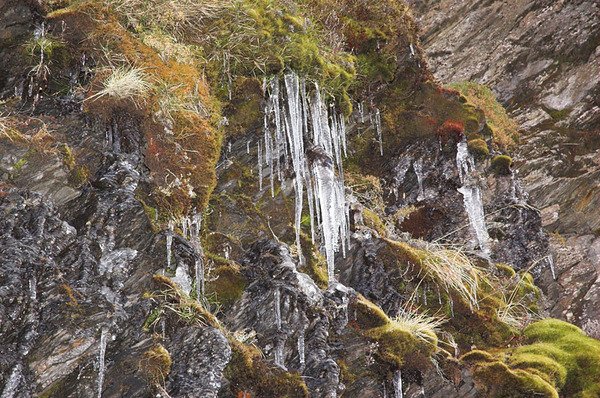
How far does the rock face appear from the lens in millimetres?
8609

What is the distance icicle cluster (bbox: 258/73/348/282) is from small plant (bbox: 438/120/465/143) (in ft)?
6.75

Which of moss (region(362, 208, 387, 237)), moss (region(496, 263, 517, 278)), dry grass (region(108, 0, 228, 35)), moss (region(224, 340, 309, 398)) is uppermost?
dry grass (region(108, 0, 228, 35))

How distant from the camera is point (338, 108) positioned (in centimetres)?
745

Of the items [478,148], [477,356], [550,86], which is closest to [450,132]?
[478,148]

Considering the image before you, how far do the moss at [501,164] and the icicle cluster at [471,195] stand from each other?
1.47 ft

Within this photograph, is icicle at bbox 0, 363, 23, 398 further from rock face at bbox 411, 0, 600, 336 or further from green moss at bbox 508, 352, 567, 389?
rock face at bbox 411, 0, 600, 336

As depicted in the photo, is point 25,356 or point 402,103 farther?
point 402,103

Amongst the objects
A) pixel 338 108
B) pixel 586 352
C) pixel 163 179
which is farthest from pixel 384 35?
pixel 586 352

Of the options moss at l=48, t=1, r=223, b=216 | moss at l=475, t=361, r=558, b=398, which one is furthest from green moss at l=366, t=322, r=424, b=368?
moss at l=48, t=1, r=223, b=216

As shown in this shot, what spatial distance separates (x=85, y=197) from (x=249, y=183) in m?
1.86

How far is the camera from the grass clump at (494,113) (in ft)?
30.8

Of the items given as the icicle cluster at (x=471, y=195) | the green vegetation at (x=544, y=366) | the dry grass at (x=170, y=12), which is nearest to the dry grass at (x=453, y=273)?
the green vegetation at (x=544, y=366)

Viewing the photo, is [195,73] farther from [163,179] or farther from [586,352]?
[586,352]

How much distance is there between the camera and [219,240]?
6.06 metres
